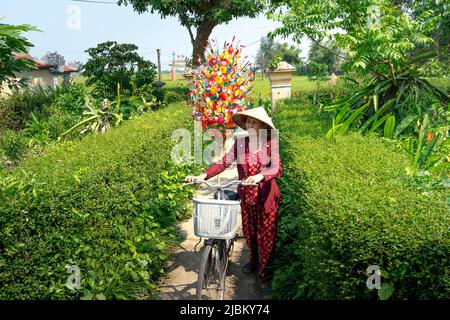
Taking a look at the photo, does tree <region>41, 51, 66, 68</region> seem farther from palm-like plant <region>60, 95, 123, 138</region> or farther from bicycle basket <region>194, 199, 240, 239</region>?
bicycle basket <region>194, 199, 240, 239</region>

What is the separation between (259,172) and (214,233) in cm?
104

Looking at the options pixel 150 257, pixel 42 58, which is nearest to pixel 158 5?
pixel 42 58

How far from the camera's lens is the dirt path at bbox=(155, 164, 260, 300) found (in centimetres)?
385

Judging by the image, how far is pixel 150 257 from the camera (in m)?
4.07

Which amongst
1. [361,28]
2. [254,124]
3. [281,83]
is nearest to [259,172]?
[254,124]

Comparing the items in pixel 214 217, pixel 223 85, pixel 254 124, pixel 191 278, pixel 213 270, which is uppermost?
pixel 223 85

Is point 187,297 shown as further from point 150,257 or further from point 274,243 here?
point 274,243

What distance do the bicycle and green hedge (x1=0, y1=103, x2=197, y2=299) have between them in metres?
0.67

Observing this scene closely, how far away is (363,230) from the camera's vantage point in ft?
7.71

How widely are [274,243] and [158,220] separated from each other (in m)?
1.60

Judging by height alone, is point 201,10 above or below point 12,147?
above

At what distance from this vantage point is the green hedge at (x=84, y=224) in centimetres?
288

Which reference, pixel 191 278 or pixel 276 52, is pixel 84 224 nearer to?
pixel 191 278

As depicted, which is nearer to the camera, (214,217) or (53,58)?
(214,217)
